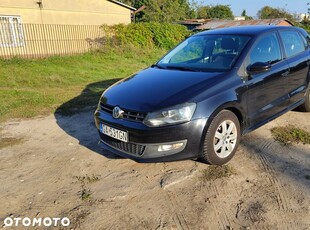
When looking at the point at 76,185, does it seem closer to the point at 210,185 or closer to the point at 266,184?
the point at 210,185

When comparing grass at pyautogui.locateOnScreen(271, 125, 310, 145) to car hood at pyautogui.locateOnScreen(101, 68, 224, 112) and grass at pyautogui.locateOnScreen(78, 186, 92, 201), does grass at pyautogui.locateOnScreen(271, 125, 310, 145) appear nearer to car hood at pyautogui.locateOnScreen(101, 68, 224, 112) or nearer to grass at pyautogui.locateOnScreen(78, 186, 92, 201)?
car hood at pyautogui.locateOnScreen(101, 68, 224, 112)

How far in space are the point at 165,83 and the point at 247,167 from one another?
1.42 m

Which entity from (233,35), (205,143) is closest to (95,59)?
(233,35)

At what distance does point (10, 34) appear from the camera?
1310 cm

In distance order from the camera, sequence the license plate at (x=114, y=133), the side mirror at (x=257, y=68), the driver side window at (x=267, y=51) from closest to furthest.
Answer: the license plate at (x=114, y=133) → the side mirror at (x=257, y=68) → the driver side window at (x=267, y=51)

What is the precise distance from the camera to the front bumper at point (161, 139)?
3.09m

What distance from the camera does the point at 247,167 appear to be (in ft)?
11.5

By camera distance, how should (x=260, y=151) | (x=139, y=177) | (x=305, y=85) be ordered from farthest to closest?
(x=305, y=85) → (x=260, y=151) → (x=139, y=177)

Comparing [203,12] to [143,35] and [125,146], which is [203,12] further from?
[125,146]

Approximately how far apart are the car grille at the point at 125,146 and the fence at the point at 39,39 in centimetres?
1071

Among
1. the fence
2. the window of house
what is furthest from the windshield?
the window of house

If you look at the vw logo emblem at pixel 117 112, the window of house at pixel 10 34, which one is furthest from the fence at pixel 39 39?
the vw logo emblem at pixel 117 112

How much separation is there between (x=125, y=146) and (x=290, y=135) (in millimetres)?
2556

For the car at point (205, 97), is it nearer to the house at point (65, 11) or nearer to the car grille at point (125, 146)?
the car grille at point (125, 146)
